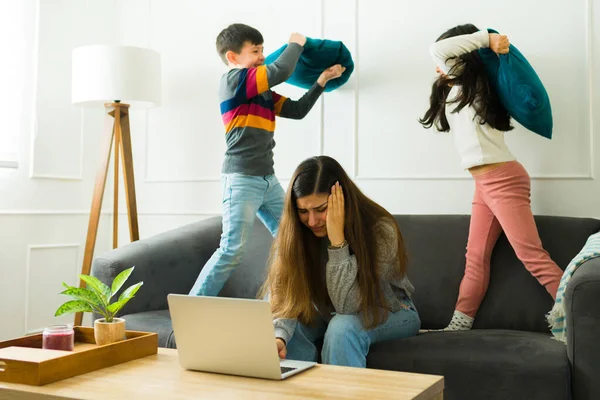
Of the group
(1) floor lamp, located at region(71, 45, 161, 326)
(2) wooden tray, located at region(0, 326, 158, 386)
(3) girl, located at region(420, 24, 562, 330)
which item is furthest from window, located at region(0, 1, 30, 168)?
(3) girl, located at region(420, 24, 562, 330)

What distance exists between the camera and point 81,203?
3.69 m

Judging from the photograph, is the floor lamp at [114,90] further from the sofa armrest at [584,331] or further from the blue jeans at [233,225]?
the sofa armrest at [584,331]

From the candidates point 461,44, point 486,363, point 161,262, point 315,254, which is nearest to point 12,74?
point 161,262

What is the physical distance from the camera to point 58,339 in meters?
1.53

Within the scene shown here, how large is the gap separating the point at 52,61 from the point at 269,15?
1202 millimetres

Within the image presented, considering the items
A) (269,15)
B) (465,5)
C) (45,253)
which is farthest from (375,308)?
(45,253)

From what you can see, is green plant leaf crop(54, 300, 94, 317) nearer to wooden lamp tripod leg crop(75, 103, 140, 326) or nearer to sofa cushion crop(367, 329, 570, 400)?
sofa cushion crop(367, 329, 570, 400)

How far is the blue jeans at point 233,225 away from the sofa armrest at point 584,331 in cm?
130

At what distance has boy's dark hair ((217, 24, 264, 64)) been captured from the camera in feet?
8.99

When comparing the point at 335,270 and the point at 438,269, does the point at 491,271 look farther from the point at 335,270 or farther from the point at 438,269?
the point at 335,270

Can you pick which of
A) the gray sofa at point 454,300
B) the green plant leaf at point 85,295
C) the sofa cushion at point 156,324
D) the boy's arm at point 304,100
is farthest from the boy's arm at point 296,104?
the green plant leaf at point 85,295

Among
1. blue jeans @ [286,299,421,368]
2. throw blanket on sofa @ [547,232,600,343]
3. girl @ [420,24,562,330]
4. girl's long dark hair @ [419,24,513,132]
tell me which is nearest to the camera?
blue jeans @ [286,299,421,368]

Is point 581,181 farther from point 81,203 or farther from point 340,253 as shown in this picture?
point 81,203

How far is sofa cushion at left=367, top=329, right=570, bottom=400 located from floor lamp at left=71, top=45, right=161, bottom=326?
180 cm
